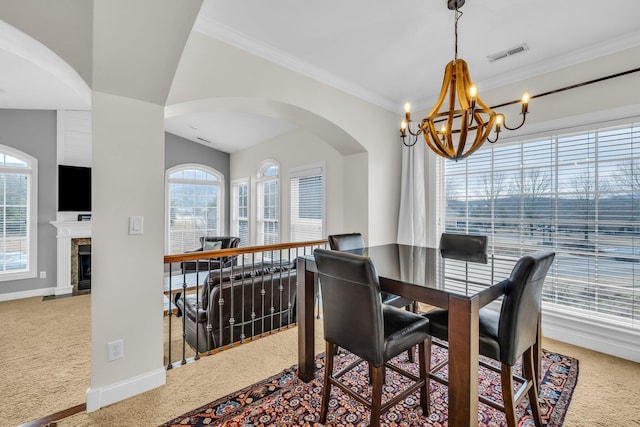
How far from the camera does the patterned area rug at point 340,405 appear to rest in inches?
69.7

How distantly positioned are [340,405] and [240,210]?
5733 millimetres

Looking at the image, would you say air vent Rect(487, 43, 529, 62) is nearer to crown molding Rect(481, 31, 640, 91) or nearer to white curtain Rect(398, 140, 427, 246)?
crown molding Rect(481, 31, 640, 91)

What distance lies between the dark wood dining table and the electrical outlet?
124 cm

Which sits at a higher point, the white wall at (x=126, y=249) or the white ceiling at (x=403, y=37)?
the white ceiling at (x=403, y=37)

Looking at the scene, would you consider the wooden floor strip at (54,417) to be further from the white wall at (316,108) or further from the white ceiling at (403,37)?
the white wall at (316,108)

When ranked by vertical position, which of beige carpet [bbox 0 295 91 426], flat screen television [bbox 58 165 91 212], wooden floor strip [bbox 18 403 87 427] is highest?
flat screen television [bbox 58 165 91 212]

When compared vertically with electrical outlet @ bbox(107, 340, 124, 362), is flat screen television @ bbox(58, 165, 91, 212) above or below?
above

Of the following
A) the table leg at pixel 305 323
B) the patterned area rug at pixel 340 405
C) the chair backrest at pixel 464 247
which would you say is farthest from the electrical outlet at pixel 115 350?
the chair backrest at pixel 464 247

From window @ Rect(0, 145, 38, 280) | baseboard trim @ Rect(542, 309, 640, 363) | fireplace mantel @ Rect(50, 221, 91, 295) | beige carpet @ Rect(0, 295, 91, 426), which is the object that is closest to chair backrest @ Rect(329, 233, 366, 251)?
baseboard trim @ Rect(542, 309, 640, 363)

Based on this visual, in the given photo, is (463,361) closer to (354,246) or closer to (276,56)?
(354,246)

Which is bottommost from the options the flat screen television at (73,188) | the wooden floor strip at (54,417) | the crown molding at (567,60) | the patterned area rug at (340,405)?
the wooden floor strip at (54,417)

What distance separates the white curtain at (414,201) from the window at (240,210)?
12.9 feet

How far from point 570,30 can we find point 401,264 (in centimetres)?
246

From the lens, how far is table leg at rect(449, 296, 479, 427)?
4.64 ft
